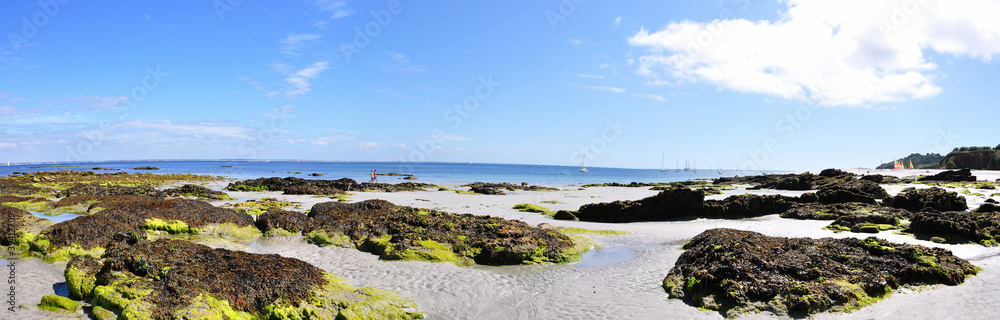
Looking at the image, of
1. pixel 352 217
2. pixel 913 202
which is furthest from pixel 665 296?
pixel 913 202

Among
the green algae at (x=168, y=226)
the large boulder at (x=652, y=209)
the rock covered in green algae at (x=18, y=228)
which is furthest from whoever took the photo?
the large boulder at (x=652, y=209)

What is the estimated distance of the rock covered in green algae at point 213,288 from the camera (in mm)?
6449

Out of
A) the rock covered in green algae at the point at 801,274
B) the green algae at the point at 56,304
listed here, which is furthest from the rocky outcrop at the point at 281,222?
the rock covered in green algae at the point at 801,274

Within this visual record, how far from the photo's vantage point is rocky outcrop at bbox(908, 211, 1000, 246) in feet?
41.1

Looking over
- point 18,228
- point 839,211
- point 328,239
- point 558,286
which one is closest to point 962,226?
point 839,211

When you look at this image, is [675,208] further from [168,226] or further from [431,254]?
[168,226]

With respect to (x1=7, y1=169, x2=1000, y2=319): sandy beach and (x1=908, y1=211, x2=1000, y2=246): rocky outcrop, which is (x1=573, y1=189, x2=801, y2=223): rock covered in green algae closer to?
(x1=7, y1=169, x2=1000, y2=319): sandy beach

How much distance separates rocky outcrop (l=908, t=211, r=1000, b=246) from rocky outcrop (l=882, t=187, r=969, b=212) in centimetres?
632

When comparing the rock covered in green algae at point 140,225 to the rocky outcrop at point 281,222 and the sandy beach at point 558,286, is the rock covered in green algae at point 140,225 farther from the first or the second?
the sandy beach at point 558,286

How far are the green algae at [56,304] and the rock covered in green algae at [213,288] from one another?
12.2 inches

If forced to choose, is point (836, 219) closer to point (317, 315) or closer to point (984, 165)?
point (317, 315)

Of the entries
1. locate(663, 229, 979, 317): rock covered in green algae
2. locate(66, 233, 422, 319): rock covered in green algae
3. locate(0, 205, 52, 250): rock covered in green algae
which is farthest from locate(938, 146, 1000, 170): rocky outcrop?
locate(0, 205, 52, 250): rock covered in green algae

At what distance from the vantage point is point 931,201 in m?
19.7

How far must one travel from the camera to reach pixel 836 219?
1758cm
